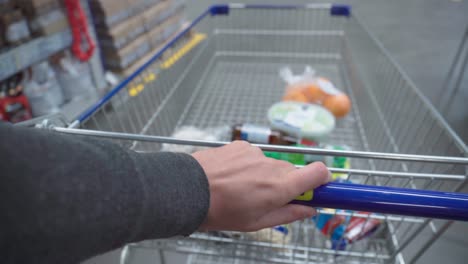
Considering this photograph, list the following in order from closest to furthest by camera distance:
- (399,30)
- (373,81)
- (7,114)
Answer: (7,114) < (373,81) < (399,30)

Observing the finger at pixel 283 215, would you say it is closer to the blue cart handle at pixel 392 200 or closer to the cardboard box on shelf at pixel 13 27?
the blue cart handle at pixel 392 200

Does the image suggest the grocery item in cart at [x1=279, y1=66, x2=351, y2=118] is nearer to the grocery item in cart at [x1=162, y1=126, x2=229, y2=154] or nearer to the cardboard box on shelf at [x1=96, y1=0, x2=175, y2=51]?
the grocery item in cart at [x1=162, y1=126, x2=229, y2=154]

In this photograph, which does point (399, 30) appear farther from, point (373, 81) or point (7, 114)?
point (7, 114)

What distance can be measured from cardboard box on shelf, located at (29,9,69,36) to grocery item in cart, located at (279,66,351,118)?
136 cm

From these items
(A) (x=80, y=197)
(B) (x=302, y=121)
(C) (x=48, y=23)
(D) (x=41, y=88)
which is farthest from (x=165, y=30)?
(A) (x=80, y=197)

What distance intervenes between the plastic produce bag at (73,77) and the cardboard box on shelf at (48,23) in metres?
0.23

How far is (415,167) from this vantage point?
1146 mm

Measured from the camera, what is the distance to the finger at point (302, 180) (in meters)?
0.44

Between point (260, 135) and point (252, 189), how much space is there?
0.59m

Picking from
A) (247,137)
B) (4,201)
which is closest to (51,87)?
(247,137)

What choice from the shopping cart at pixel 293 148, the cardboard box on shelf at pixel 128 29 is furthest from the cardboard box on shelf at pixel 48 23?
the shopping cart at pixel 293 148

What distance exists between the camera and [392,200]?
42cm

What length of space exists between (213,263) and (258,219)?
2.05ft

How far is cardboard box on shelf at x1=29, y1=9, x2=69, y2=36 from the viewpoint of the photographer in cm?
168
